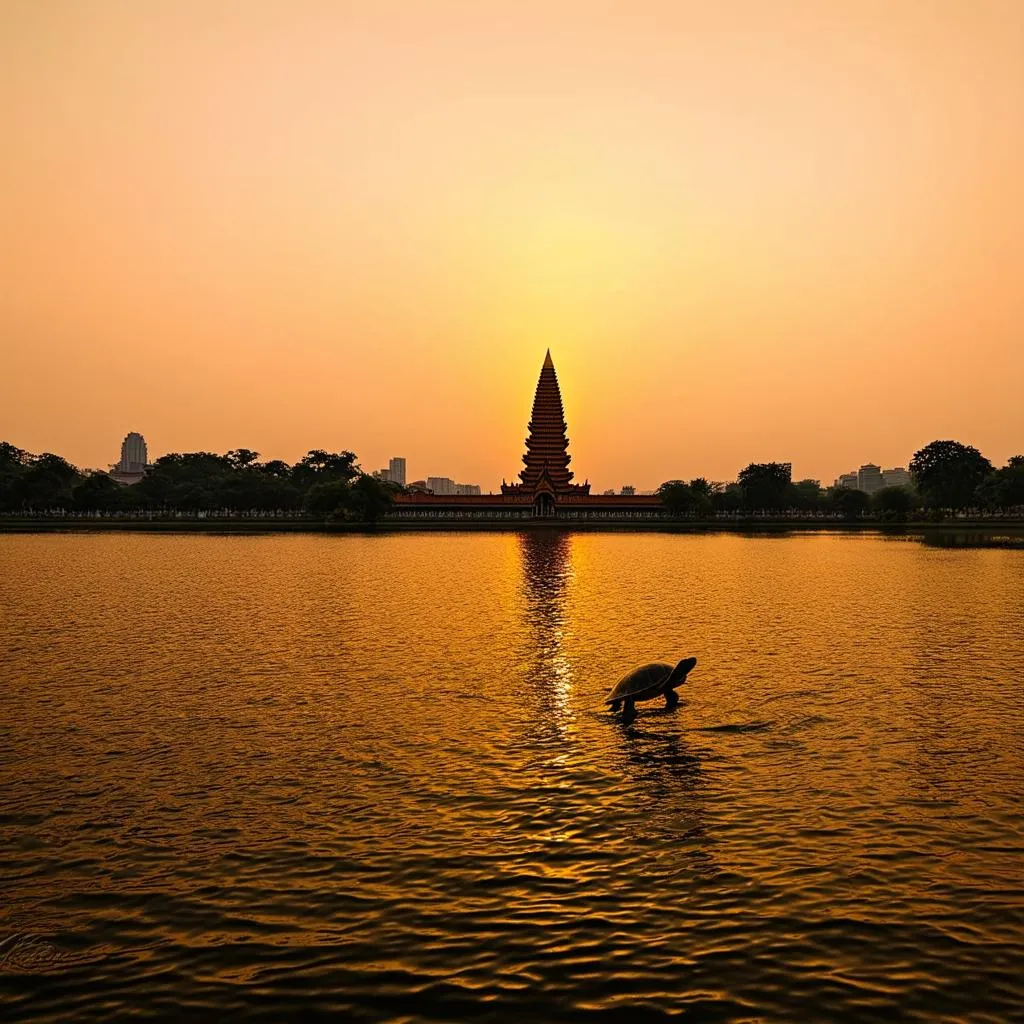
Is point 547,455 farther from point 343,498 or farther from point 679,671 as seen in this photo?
point 679,671

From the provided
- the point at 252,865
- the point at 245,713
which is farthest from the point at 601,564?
the point at 252,865

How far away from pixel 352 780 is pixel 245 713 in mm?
5977

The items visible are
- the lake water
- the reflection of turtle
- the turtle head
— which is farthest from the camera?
the turtle head

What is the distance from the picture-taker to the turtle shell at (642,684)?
2027cm

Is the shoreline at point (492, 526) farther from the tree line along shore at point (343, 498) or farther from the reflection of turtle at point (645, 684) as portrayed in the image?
the reflection of turtle at point (645, 684)

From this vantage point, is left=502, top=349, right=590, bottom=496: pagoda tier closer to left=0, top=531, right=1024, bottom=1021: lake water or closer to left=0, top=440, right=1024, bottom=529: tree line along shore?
left=0, top=440, right=1024, bottom=529: tree line along shore

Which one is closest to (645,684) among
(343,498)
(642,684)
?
(642,684)

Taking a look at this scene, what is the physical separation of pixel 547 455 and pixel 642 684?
154 m

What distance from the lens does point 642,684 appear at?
20.4 m

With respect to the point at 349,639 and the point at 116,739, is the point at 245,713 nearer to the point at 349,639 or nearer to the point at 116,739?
the point at 116,739

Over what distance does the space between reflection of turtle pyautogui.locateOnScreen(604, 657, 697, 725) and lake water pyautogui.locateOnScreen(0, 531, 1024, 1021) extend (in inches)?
28.4

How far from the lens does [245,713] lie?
20.1m

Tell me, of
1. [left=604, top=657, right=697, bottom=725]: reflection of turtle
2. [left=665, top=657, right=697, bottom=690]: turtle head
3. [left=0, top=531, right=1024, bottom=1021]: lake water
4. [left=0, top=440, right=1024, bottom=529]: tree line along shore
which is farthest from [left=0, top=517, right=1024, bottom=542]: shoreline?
[left=665, top=657, right=697, bottom=690]: turtle head

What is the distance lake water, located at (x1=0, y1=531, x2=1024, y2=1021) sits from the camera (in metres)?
8.70
